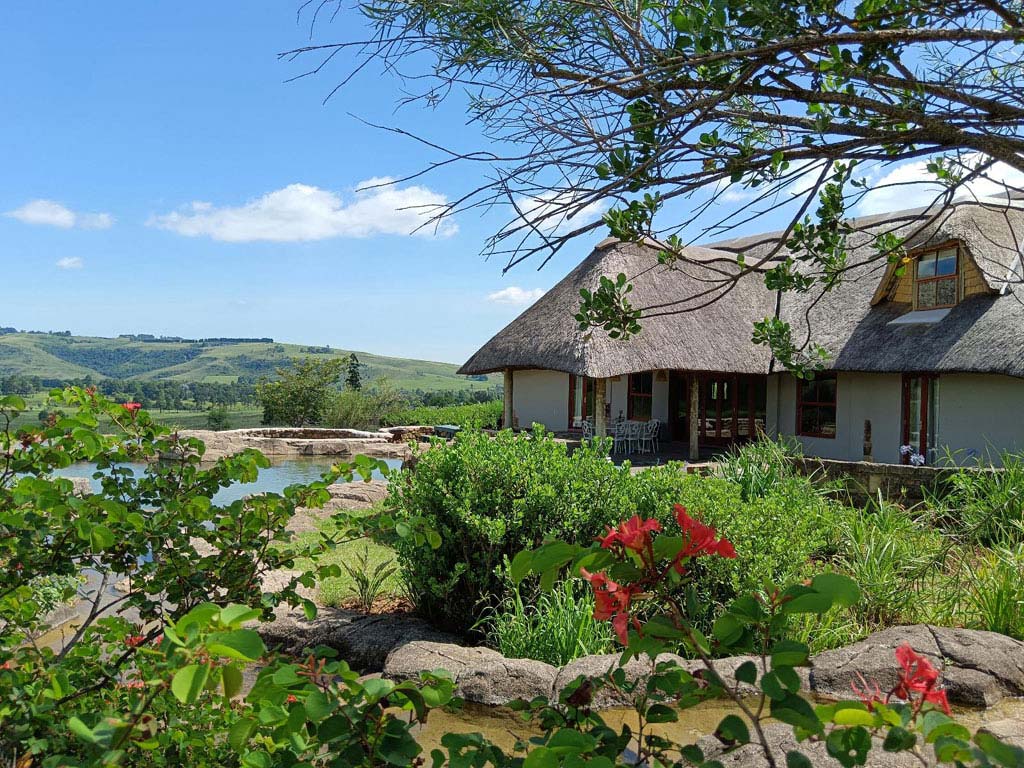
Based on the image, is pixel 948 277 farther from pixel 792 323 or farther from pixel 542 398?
pixel 542 398

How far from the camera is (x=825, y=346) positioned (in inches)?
579

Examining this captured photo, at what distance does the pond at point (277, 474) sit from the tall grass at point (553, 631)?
7.95 meters

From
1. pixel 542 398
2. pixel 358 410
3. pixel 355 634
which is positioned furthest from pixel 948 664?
pixel 358 410

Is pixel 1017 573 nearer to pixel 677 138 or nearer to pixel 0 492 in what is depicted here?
pixel 677 138

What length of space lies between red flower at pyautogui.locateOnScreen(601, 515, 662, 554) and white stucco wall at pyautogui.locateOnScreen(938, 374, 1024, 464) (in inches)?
503

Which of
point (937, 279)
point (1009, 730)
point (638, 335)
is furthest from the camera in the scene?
point (638, 335)

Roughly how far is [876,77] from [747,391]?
16621mm

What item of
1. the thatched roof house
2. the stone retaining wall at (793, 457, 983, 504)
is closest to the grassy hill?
the thatched roof house

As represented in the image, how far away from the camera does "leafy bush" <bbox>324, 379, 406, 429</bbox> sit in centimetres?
2556

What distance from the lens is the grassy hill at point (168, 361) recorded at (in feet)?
285

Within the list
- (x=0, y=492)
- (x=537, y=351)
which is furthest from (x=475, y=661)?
(x=537, y=351)

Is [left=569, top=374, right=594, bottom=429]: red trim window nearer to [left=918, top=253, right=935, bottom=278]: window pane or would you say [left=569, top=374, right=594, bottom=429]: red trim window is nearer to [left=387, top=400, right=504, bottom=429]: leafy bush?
[left=387, top=400, right=504, bottom=429]: leafy bush

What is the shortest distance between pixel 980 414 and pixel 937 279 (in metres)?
2.78

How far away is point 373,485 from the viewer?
11805 millimetres
